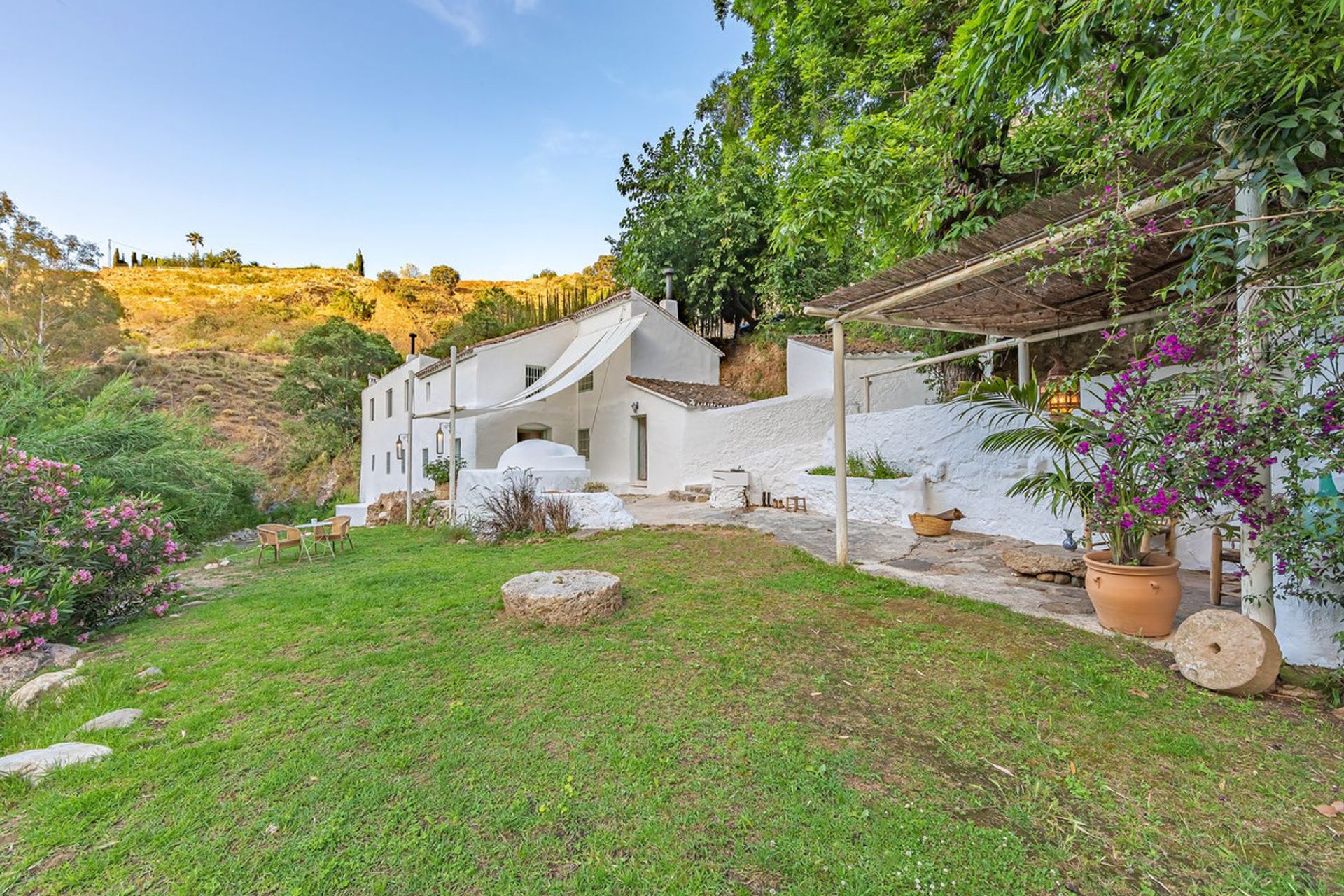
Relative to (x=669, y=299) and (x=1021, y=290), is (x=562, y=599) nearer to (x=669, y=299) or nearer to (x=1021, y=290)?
(x=1021, y=290)

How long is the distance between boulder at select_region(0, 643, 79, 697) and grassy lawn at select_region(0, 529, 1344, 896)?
62 cm

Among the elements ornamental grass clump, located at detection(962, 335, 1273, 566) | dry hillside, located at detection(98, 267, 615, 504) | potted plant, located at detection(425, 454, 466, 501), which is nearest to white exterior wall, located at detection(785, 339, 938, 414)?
ornamental grass clump, located at detection(962, 335, 1273, 566)

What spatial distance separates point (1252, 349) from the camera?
109 inches

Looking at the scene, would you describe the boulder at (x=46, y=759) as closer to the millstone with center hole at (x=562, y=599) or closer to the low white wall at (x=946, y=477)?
the millstone with center hole at (x=562, y=599)

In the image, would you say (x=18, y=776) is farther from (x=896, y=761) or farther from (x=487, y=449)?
(x=487, y=449)

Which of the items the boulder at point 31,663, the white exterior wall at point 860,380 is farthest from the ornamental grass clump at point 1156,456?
the white exterior wall at point 860,380

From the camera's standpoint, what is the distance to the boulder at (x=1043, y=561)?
4926 millimetres

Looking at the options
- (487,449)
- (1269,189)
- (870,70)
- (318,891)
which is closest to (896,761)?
(318,891)

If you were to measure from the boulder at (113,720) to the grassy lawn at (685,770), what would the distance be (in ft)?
0.28

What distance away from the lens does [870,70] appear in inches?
348

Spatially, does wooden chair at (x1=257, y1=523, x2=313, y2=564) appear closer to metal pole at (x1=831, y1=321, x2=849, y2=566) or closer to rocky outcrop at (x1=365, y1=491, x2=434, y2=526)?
rocky outcrop at (x1=365, y1=491, x2=434, y2=526)

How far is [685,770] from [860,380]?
41.3ft

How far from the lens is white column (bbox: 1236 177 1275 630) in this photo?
9.30ft

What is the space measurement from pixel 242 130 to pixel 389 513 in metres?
16.6
